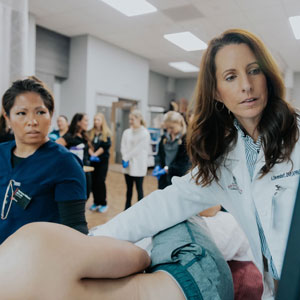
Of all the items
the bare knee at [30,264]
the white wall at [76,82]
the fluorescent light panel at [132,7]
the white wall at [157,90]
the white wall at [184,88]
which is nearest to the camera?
the bare knee at [30,264]

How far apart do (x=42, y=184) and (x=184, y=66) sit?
688 cm

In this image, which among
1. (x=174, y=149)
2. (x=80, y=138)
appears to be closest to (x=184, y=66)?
(x=80, y=138)

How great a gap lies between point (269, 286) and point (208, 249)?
23 cm

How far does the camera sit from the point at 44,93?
120 cm

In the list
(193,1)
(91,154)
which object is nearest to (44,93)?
(91,154)

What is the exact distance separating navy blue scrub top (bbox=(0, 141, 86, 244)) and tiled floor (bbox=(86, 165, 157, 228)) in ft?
6.66

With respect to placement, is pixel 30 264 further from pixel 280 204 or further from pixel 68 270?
Answer: pixel 280 204

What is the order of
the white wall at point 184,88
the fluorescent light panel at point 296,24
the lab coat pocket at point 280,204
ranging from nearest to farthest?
the lab coat pocket at point 280,204, the fluorescent light panel at point 296,24, the white wall at point 184,88

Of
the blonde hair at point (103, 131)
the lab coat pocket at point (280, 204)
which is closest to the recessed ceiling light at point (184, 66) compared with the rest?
the blonde hair at point (103, 131)

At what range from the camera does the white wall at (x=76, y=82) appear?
5195 mm

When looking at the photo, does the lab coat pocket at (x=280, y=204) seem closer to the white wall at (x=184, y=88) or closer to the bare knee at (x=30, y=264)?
the bare knee at (x=30, y=264)

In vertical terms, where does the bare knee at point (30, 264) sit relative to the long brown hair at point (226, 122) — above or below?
below

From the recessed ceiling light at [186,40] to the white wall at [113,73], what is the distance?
47.1 inches

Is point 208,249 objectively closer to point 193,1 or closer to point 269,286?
point 269,286
